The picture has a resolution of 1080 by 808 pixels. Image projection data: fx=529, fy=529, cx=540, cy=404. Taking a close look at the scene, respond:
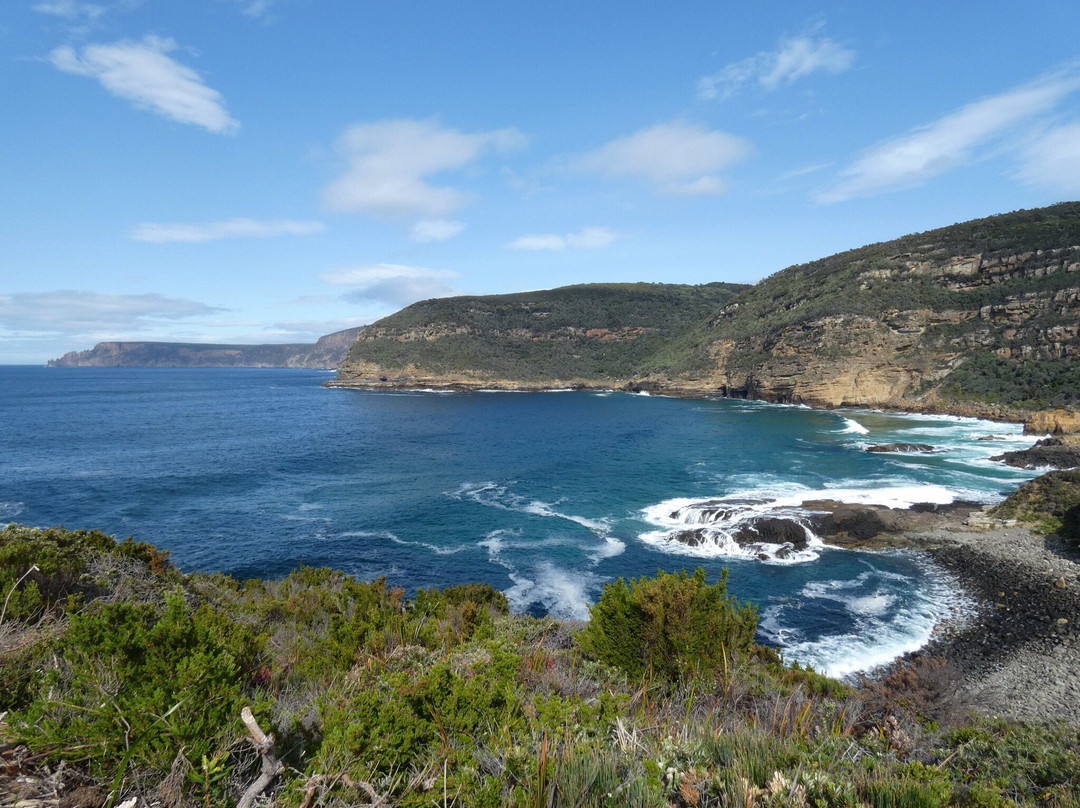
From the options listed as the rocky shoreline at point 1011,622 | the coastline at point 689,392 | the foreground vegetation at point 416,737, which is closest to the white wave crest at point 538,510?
the rocky shoreline at point 1011,622

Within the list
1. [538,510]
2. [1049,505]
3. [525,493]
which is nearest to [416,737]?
[538,510]

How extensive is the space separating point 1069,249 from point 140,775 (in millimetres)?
89187

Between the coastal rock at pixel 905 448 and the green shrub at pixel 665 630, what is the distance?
39509mm

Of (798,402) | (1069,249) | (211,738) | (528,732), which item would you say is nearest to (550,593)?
(528,732)

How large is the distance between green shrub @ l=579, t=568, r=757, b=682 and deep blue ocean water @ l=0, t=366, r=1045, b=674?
7.60 metres

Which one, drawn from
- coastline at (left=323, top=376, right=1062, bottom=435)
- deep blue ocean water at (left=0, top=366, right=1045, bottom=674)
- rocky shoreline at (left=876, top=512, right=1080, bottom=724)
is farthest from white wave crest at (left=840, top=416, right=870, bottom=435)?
rocky shoreline at (left=876, top=512, right=1080, bottom=724)

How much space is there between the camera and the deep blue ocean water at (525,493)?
67.0 ft

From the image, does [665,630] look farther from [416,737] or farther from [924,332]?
[924,332]

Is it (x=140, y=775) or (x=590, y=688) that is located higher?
(x=140, y=775)

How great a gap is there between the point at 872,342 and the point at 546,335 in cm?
7313

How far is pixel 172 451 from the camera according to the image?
43.4m

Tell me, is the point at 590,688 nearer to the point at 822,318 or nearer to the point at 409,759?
the point at 409,759

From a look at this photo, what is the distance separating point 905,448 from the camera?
4138 centimetres

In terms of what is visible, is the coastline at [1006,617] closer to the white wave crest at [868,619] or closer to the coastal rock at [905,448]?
the white wave crest at [868,619]
